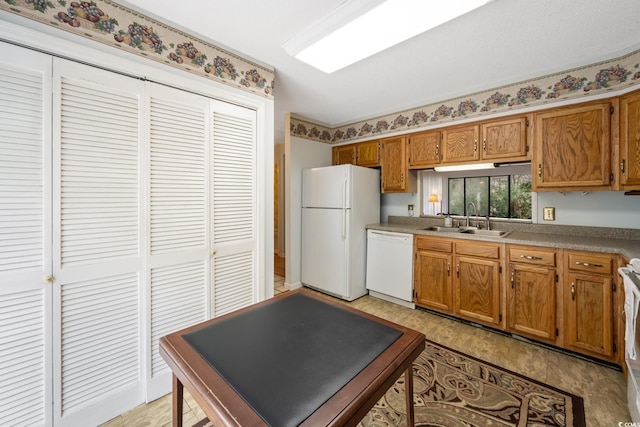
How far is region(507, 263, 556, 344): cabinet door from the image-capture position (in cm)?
223

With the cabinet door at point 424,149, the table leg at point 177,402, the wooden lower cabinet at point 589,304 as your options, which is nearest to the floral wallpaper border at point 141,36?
the table leg at point 177,402

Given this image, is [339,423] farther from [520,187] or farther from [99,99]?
[520,187]

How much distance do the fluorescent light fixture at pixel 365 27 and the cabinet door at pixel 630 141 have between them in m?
1.66

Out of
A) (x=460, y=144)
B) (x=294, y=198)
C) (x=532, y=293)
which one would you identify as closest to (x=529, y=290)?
(x=532, y=293)

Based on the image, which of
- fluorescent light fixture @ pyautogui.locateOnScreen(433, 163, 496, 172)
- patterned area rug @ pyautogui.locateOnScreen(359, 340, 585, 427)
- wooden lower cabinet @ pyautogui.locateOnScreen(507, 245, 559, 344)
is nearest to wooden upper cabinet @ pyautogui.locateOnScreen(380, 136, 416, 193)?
fluorescent light fixture @ pyautogui.locateOnScreen(433, 163, 496, 172)

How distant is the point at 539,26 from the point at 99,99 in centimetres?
289

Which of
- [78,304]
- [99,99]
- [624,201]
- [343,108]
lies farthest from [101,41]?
[624,201]

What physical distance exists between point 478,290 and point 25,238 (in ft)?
11.3

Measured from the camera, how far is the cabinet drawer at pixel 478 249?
2496 mm

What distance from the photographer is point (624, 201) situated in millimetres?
2283

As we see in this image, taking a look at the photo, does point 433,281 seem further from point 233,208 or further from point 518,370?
point 233,208

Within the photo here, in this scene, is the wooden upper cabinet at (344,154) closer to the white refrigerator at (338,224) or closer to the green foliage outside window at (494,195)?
the white refrigerator at (338,224)

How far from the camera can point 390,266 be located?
10.7ft

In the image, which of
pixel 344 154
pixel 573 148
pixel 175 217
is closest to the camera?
pixel 175 217
